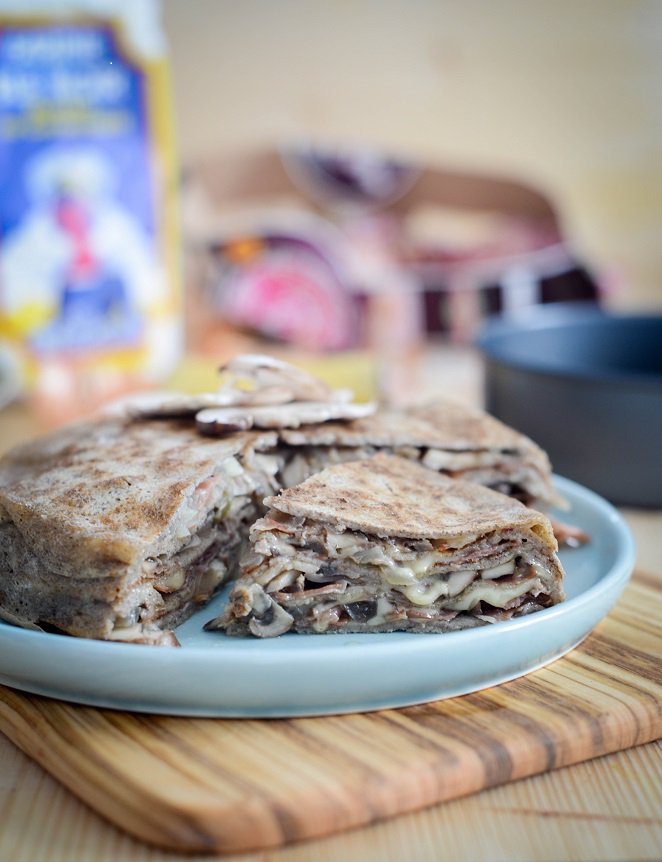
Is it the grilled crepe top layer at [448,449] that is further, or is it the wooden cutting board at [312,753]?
the grilled crepe top layer at [448,449]

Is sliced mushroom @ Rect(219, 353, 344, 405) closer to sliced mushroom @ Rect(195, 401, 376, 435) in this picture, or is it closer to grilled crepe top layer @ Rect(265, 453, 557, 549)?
sliced mushroom @ Rect(195, 401, 376, 435)

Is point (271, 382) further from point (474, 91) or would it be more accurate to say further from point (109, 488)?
point (474, 91)

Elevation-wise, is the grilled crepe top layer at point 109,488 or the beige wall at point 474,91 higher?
the beige wall at point 474,91

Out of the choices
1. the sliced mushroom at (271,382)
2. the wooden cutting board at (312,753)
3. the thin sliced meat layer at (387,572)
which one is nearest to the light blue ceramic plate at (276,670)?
the wooden cutting board at (312,753)

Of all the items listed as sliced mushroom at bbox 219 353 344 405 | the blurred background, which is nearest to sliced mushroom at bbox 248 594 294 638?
sliced mushroom at bbox 219 353 344 405

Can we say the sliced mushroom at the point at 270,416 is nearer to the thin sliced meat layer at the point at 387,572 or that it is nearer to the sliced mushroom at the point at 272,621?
the thin sliced meat layer at the point at 387,572

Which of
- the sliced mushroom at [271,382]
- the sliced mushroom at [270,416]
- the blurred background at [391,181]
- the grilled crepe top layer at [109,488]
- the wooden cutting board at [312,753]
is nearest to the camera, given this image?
the wooden cutting board at [312,753]
